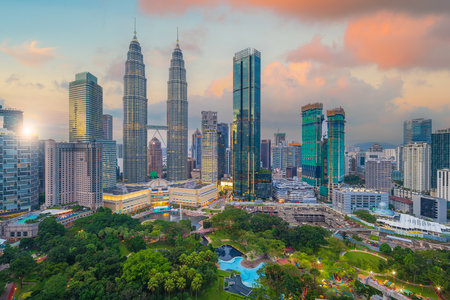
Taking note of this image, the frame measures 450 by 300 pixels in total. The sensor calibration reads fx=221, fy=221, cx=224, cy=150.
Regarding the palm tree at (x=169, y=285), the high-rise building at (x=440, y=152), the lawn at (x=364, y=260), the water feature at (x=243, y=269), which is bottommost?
the water feature at (x=243, y=269)

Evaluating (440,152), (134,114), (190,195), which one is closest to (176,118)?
(134,114)

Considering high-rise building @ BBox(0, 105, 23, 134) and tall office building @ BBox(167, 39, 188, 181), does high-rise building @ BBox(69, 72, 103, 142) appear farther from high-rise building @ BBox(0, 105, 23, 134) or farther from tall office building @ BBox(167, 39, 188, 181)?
tall office building @ BBox(167, 39, 188, 181)

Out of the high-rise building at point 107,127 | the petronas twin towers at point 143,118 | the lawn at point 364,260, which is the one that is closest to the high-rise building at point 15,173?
the petronas twin towers at point 143,118

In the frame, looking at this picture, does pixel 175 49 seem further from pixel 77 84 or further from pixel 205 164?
pixel 205 164

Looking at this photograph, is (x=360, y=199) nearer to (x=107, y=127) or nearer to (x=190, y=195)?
(x=190, y=195)

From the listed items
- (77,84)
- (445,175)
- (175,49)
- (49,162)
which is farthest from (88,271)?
(175,49)

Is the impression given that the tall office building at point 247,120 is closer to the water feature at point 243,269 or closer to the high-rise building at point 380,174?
the water feature at point 243,269

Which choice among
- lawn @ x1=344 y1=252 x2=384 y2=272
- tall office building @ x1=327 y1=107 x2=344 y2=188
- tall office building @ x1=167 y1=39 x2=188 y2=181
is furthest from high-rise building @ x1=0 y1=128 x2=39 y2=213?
tall office building @ x1=327 y1=107 x2=344 y2=188
